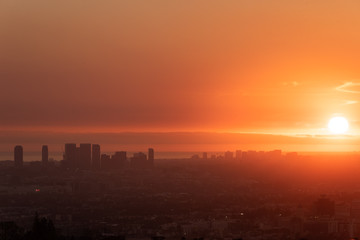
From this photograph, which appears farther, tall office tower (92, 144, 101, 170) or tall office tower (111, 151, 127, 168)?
tall office tower (111, 151, 127, 168)

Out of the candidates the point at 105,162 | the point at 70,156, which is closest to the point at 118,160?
the point at 105,162

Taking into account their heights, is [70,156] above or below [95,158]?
above

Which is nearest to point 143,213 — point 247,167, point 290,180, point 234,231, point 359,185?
point 234,231

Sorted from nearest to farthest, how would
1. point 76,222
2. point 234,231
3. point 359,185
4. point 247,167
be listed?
point 234,231 < point 76,222 < point 359,185 < point 247,167

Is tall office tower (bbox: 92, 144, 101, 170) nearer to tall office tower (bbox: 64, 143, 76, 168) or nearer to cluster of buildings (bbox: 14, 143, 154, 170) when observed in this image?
cluster of buildings (bbox: 14, 143, 154, 170)

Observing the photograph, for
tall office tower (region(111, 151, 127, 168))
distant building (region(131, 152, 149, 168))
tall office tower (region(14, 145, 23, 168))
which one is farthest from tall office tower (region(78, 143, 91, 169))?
tall office tower (region(14, 145, 23, 168))

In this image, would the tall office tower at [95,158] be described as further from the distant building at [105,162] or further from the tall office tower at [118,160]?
the tall office tower at [118,160]

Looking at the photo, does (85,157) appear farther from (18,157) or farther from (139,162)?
(18,157)

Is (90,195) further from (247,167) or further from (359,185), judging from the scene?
(247,167)
